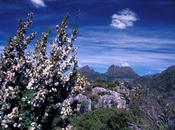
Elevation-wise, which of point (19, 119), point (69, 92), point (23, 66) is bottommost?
point (19, 119)

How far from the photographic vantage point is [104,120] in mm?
68750

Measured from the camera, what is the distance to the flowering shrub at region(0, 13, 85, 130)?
504 inches

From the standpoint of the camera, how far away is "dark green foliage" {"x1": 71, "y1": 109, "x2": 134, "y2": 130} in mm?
63697

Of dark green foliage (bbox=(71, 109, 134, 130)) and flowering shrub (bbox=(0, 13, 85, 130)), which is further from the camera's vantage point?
dark green foliage (bbox=(71, 109, 134, 130))

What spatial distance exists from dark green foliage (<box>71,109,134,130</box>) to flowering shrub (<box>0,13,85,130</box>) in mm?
48416

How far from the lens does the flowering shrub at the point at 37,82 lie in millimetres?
12797

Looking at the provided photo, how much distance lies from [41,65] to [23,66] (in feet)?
2.49

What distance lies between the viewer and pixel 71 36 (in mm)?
14547

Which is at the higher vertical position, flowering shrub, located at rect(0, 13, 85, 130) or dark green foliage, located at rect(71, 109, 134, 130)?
flowering shrub, located at rect(0, 13, 85, 130)

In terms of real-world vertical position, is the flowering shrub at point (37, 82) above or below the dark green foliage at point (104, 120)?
above

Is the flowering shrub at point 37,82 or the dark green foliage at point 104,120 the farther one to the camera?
the dark green foliage at point 104,120

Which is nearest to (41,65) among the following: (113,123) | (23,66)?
(23,66)

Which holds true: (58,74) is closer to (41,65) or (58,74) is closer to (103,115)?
(41,65)

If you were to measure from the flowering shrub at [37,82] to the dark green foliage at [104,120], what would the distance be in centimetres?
4842
